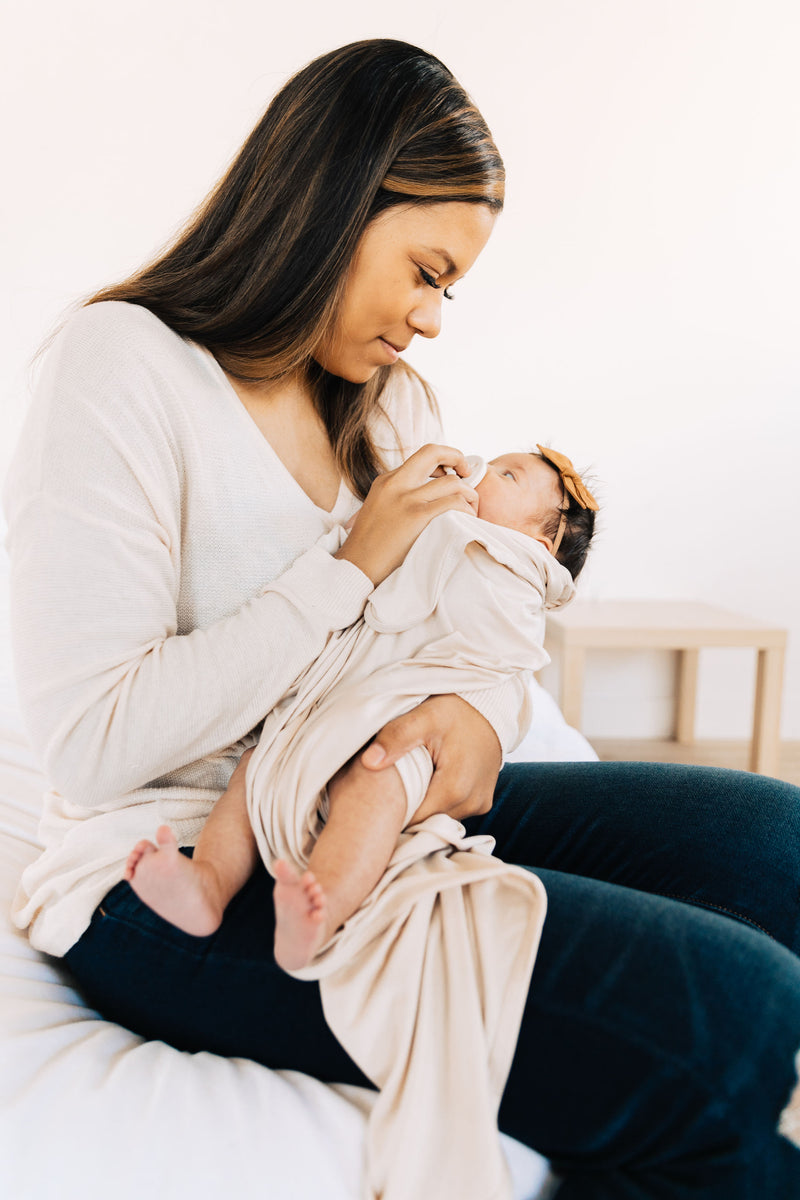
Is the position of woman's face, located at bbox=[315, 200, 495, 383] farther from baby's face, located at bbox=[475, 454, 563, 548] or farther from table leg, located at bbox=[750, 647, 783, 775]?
table leg, located at bbox=[750, 647, 783, 775]

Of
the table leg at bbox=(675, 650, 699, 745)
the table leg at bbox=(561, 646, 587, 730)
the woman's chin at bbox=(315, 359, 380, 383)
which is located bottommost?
the table leg at bbox=(675, 650, 699, 745)

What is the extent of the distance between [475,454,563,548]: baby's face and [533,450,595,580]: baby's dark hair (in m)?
0.01

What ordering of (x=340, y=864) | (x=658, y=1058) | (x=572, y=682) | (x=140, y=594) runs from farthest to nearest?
(x=572, y=682), (x=140, y=594), (x=340, y=864), (x=658, y=1058)

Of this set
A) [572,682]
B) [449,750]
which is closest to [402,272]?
[449,750]

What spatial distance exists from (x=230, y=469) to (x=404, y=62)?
1.73 feet

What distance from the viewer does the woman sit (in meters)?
0.72

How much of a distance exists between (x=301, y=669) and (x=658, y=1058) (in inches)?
19.6

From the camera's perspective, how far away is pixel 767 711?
260 centimetres

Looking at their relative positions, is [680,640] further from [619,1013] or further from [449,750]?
[619,1013]

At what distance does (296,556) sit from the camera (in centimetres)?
110

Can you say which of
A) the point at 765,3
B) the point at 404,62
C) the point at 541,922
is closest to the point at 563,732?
the point at 541,922

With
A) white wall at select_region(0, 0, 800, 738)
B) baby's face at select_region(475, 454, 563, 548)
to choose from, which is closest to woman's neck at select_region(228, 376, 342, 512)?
baby's face at select_region(475, 454, 563, 548)

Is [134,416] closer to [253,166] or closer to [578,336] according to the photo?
[253,166]

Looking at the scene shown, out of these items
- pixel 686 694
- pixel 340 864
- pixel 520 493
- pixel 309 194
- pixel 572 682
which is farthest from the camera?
pixel 686 694
